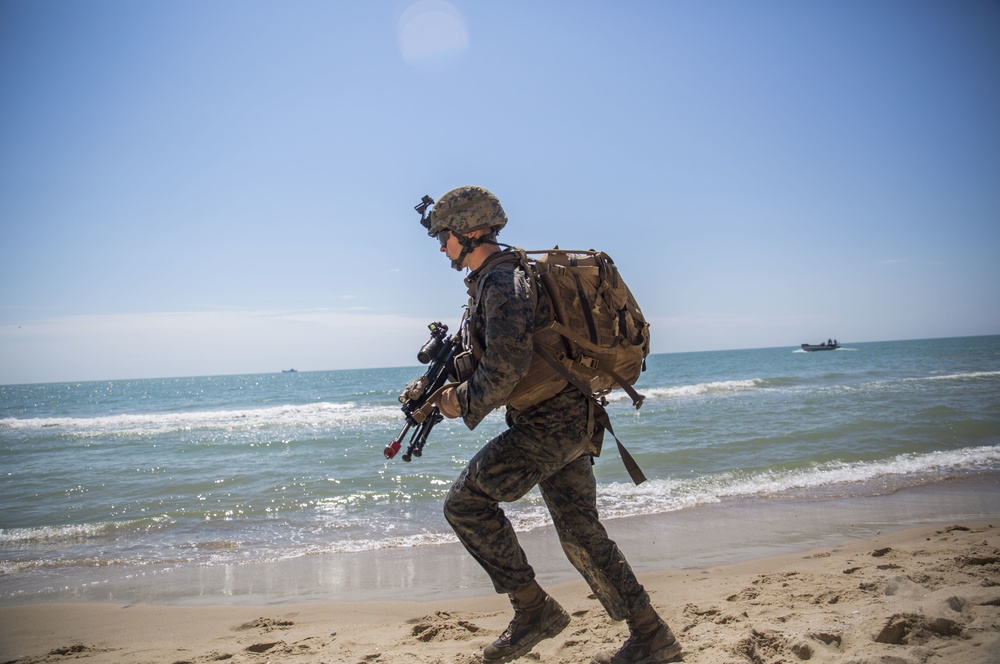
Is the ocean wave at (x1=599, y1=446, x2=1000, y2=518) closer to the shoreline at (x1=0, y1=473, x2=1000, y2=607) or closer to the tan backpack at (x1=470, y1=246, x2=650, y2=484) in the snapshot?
the shoreline at (x1=0, y1=473, x2=1000, y2=607)

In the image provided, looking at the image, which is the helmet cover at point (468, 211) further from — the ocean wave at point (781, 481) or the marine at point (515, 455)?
the ocean wave at point (781, 481)

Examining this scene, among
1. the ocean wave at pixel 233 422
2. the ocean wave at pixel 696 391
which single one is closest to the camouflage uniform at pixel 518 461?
the ocean wave at pixel 233 422

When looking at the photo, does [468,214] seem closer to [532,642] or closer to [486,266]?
[486,266]

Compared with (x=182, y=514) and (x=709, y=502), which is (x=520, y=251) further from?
(x=182, y=514)

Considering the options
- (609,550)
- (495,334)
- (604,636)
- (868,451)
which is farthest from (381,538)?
(868,451)

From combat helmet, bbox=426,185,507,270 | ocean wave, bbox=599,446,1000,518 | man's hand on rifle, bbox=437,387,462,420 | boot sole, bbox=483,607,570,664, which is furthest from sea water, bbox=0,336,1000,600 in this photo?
combat helmet, bbox=426,185,507,270

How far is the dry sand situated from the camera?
3.04m

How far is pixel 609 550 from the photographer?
9.84 feet

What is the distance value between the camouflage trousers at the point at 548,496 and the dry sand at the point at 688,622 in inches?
24.4

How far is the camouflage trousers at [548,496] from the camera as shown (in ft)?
9.30

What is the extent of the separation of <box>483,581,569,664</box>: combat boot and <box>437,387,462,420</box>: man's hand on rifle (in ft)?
3.12

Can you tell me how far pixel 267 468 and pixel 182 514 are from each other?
3573mm

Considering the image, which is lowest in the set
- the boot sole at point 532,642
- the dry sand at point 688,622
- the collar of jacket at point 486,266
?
the dry sand at point 688,622

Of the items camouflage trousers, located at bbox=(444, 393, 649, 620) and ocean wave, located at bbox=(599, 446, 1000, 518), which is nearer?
camouflage trousers, located at bbox=(444, 393, 649, 620)
